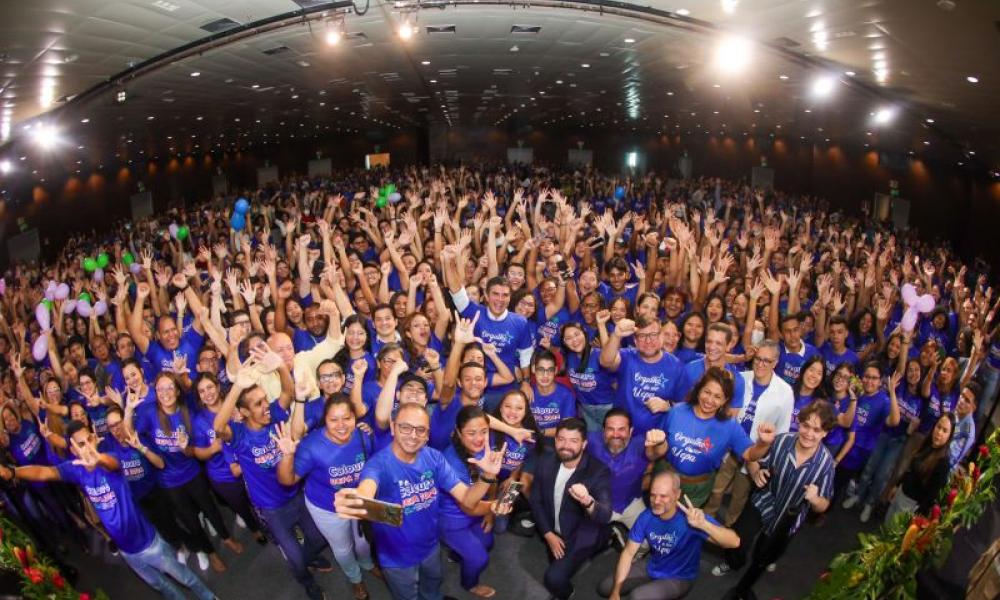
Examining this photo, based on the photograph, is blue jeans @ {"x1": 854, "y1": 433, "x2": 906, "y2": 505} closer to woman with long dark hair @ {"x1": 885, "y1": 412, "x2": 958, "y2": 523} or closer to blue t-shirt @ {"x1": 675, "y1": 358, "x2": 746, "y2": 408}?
woman with long dark hair @ {"x1": 885, "y1": 412, "x2": 958, "y2": 523}

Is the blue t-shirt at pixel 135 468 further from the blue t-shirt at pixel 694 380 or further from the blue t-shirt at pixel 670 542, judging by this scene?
the blue t-shirt at pixel 694 380

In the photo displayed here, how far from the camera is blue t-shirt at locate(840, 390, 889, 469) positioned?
453 centimetres

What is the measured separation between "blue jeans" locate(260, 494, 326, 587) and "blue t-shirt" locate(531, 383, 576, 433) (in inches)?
64.1

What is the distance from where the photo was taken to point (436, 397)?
4035 millimetres

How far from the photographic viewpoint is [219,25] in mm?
5551

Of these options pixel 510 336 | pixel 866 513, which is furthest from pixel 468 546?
pixel 866 513

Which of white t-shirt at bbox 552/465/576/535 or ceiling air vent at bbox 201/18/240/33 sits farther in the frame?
ceiling air vent at bbox 201/18/240/33

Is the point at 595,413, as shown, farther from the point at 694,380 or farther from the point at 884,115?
the point at 884,115

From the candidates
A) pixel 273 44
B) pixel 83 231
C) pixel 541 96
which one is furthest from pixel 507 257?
pixel 83 231

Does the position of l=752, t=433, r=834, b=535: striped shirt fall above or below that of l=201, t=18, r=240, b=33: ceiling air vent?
below

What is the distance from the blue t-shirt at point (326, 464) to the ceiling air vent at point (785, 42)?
207 inches

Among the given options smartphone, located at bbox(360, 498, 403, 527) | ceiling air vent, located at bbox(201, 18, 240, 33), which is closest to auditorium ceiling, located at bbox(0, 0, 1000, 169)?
ceiling air vent, located at bbox(201, 18, 240, 33)

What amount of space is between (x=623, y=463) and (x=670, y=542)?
567mm

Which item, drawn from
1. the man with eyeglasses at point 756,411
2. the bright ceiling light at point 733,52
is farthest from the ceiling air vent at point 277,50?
the man with eyeglasses at point 756,411
